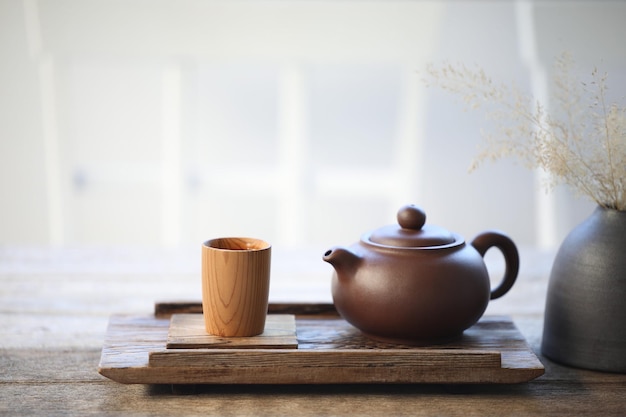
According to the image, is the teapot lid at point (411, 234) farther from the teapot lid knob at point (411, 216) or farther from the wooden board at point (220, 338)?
the wooden board at point (220, 338)

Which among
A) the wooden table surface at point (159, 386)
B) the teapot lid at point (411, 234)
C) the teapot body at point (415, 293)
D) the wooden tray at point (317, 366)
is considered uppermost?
the teapot lid at point (411, 234)

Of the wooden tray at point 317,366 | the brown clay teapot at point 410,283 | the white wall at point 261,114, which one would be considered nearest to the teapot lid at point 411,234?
the brown clay teapot at point 410,283

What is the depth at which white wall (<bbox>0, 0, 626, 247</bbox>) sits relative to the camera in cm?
280

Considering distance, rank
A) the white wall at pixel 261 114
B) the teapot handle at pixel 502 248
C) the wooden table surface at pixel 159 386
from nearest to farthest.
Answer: the wooden table surface at pixel 159 386 < the teapot handle at pixel 502 248 < the white wall at pixel 261 114

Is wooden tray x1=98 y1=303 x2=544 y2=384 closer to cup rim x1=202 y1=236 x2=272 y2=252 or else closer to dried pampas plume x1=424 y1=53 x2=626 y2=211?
cup rim x1=202 y1=236 x2=272 y2=252

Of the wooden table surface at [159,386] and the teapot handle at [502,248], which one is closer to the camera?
the wooden table surface at [159,386]

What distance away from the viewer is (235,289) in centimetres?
89

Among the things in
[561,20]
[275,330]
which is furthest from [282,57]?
[275,330]

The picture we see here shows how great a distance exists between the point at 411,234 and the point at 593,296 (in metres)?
0.24

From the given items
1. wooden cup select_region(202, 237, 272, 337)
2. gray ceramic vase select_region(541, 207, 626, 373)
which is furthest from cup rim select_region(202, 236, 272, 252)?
gray ceramic vase select_region(541, 207, 626, 373)

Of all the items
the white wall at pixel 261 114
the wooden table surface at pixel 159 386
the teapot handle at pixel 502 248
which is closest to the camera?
the wooden table surface at pixel 159 386

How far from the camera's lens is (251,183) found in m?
3.24

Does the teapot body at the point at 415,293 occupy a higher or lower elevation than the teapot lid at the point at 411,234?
lower

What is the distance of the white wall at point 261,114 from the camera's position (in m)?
2.80
